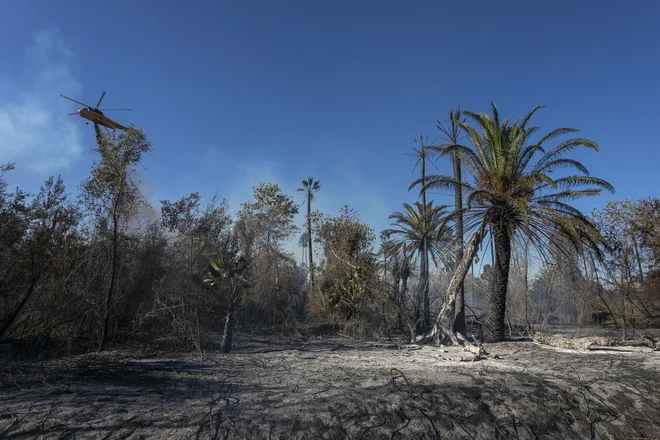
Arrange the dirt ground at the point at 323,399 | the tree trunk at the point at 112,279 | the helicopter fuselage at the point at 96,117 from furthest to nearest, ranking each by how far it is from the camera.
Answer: the helicopter fuselage at the point at 96,117
the tree trunk at the point at 112,279
the dirt ground at the point at 323,399

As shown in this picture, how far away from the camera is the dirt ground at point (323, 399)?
524 centimetres

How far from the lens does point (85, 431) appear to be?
4.96 meters

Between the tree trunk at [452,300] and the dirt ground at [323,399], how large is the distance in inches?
185

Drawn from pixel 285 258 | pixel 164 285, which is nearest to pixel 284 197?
pixel 285 258

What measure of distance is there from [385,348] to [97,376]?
359 inches

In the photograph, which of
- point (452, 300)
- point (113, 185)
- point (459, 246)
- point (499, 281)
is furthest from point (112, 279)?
point (499, 281)

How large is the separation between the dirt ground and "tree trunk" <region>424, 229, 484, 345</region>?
15.5 feet

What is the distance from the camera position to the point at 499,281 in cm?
1516

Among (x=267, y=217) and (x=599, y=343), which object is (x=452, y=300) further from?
(x=267, y=217)

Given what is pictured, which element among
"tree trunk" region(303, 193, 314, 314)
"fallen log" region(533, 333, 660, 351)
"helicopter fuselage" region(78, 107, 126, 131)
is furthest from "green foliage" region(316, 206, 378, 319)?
"helicopter fuselage" region(78, 107, 126, 131)

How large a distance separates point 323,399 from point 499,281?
11200 mm

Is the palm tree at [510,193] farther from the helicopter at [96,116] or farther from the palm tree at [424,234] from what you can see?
the helicopter at [96,116]

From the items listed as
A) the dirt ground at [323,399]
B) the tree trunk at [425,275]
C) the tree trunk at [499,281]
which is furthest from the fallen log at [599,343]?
the tree trunk at [425,275]

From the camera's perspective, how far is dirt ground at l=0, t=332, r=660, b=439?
17.2 ft
